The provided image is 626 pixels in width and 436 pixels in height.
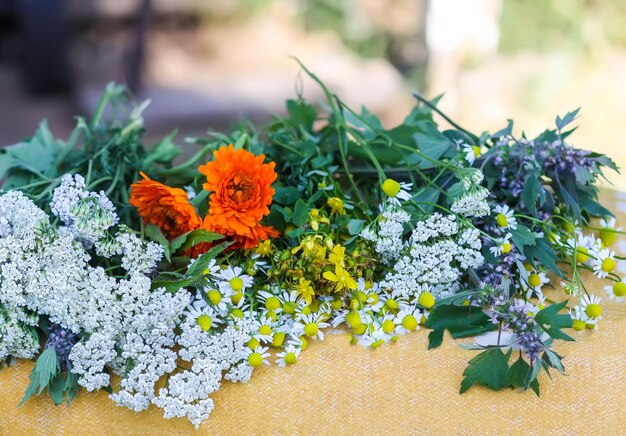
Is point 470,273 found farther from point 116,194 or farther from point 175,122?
point 175,122

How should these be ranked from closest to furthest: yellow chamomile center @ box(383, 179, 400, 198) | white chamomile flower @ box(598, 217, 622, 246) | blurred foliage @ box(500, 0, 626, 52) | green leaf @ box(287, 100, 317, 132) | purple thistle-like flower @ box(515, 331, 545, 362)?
purple thistle-like flower @ box(515, 331, 545, 362) → yellow chamomile center @ box(383, 179, 400, 198) → white chamomile flower @ box(598, 217, 622, 246) → green leaf @ box(287, 100, 317, 132) → blurred foliage @ box(500, 0, 626, 52)

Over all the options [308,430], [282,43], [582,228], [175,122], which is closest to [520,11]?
[282,43]

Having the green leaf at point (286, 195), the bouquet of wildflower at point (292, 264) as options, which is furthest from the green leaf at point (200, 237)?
the green leaf at point (286, 195)

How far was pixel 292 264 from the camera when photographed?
0.87m

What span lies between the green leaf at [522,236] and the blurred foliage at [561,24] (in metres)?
3.54


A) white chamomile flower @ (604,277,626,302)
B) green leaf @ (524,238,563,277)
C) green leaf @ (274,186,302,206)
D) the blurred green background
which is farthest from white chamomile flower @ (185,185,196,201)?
the blurred green background

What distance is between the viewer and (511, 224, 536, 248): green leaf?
0.86 metres

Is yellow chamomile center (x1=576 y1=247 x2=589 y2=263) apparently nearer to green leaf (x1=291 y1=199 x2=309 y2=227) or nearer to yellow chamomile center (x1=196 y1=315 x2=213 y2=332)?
green leaf (x1=291 y1=199 x2=309 y2=227)

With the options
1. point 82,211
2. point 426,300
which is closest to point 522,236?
point 426,300

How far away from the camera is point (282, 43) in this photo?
4762 mm

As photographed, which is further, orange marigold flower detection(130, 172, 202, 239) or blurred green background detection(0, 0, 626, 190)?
blurred green background detection(0, 0, 626, 190)

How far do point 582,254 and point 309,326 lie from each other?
1.17 feet

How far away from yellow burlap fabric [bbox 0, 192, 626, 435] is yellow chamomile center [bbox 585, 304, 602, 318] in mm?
41

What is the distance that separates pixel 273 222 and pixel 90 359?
0.91 feet
